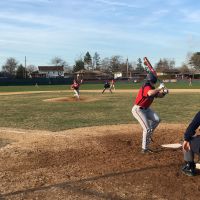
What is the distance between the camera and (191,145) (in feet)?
19.9

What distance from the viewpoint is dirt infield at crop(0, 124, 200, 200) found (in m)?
5.65

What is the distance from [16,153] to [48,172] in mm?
1752

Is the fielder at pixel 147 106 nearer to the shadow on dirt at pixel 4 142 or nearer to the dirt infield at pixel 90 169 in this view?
the dirt infield at pixel 90 169

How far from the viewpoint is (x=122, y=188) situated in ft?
19.0

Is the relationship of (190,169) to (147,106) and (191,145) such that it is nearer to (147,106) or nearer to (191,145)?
(191,145)

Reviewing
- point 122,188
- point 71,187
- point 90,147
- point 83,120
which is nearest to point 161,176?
point 122,188

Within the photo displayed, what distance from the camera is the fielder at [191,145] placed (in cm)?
558

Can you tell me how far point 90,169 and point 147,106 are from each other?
234cm

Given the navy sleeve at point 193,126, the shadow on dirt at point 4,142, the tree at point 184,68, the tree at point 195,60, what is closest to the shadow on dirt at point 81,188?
the navy sleeve at point 193,126

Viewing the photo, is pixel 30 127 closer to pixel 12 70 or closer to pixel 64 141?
pixel 64 141

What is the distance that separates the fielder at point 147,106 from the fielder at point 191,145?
1.59 metres

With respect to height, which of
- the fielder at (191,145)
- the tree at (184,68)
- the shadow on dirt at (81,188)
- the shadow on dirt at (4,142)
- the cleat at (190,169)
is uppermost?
the tree at (184,68)

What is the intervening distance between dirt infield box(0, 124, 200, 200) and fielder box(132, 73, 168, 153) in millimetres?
422

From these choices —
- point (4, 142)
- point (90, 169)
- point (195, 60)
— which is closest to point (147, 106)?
point (90, 169)
